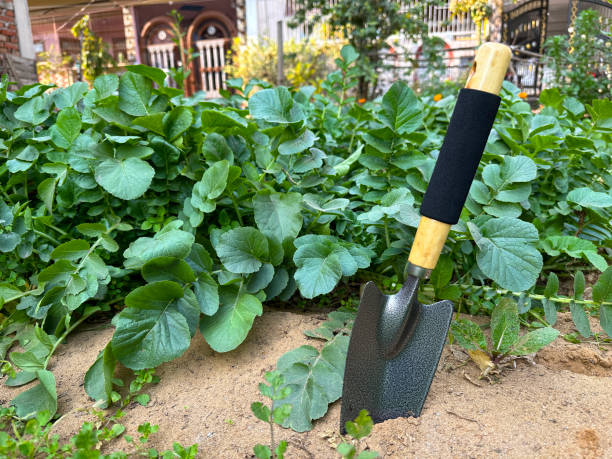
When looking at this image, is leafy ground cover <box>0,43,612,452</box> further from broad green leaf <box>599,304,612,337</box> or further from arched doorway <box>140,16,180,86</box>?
arched doorway <box>140,16,180,86</box>

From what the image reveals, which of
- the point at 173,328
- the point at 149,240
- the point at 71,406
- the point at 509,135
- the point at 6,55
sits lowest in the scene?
the point at 71,406

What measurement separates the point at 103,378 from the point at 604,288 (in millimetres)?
986

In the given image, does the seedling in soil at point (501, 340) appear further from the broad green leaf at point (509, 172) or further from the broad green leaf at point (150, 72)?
the broad green leaf at point (150, 72)

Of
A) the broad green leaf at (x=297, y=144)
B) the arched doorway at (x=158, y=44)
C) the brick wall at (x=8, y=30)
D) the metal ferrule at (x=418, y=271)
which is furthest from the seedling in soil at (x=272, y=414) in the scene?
the arched doorway at (x=158, y=44)

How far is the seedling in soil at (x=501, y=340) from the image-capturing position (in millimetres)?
804

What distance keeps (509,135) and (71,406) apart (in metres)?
1.26

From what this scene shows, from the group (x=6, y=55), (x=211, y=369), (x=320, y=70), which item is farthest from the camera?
(x=320, y=70)

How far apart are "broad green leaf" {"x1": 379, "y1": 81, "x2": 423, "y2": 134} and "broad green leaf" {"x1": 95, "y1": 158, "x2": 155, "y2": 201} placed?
0.56 meters

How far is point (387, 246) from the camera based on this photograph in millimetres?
1059

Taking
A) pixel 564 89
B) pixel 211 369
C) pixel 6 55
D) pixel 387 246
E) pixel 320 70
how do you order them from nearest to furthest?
pixel 211 369 < pixel 387 246 < pixel 564 89 < pixel 6 55 < pixel 320 70

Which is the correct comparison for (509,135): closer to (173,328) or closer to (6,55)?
(173,328)

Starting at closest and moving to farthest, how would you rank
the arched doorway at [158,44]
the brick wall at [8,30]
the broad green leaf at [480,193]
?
the broad green leaf at [480,193]
the brick wall at [8,30]
the arched doorway at [158,44]

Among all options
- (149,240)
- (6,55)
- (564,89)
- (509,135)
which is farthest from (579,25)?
(6,55)

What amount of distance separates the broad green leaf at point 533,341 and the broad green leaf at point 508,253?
9cm
